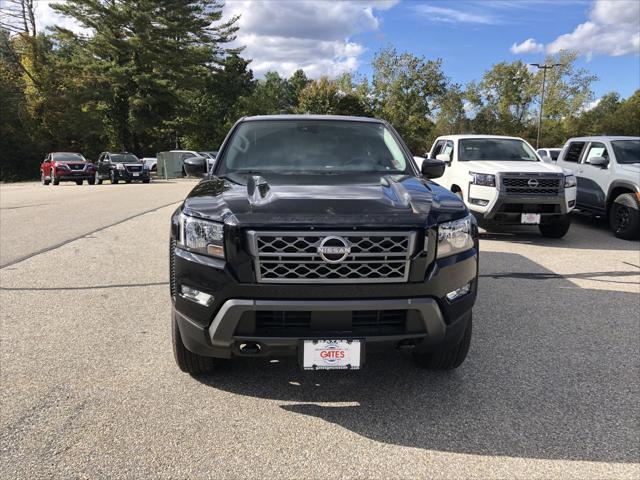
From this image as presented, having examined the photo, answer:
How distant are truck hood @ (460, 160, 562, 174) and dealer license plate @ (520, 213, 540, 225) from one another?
72cm

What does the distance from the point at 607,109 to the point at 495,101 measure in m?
14.7

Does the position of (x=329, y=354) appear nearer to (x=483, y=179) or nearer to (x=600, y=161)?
(x=483, y=179)

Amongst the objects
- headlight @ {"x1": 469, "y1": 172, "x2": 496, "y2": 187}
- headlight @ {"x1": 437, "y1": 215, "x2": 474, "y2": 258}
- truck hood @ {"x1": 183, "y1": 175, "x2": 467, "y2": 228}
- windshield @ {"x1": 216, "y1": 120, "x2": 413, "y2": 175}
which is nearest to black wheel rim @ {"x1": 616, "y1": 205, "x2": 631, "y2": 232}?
headlight @ {"x1": 469, "y1": 172, "x2": 496, "y2": 187}

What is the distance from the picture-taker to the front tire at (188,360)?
3.33 m

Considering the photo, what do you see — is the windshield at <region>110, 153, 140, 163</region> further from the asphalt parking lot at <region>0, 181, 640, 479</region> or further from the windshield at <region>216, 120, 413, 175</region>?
the windshield at <region>216, 120, 413, 175</region>

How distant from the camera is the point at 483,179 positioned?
891 centimetres

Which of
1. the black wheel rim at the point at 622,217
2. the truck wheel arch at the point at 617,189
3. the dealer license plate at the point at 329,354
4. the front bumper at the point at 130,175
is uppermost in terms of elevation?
the truck wheel arch at the point at 617,189

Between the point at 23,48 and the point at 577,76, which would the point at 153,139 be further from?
the point at 577,76

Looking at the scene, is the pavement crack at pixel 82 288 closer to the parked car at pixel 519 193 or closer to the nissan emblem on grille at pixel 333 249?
the nissan emblem on grille at pixel 333 249

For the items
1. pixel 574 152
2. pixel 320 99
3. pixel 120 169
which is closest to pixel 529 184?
pixel 574 152

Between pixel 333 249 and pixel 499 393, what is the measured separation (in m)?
1.56

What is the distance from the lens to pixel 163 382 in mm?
3471

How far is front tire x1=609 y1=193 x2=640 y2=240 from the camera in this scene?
920 centimetres

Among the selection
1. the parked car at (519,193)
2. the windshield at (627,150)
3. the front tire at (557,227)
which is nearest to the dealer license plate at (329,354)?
the parked car at (519,193)
